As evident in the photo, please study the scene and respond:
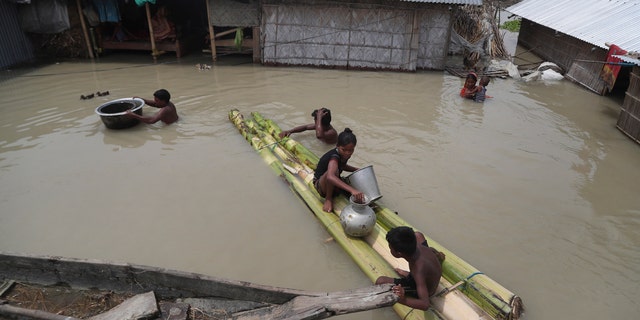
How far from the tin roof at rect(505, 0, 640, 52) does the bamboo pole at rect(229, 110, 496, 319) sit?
8786mm

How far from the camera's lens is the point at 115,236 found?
455cm

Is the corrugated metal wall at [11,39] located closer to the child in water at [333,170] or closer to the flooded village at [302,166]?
the flooded village at [302,166]

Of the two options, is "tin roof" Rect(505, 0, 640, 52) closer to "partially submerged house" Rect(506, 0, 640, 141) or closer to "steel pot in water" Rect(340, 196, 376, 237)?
"partially submerged house" Rect(506, 0, 640, 141)

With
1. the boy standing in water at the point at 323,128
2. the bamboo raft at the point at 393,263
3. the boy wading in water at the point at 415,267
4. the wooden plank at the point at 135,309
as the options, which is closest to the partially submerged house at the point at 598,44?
the boy standing in water at the point at 323,128

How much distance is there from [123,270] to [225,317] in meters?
0.97

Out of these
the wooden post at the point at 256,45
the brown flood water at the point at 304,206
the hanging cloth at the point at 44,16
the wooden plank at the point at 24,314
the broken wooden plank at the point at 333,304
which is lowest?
the brown flood water at the point at 304,206

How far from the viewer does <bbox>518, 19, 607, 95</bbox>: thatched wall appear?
11.1 m

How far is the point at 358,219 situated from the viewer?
4035 mm

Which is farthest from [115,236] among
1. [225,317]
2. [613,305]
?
[613,305]

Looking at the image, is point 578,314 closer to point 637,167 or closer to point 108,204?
point 637,167

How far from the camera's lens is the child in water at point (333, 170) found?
14.6 ft

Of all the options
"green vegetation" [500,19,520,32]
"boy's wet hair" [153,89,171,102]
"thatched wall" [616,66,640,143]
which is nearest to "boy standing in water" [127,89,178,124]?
"boy's wet hair" [153,89,171,102]

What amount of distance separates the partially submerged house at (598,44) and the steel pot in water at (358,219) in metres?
6.38

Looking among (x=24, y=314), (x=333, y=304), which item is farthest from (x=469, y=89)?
(x=24, y=314)
